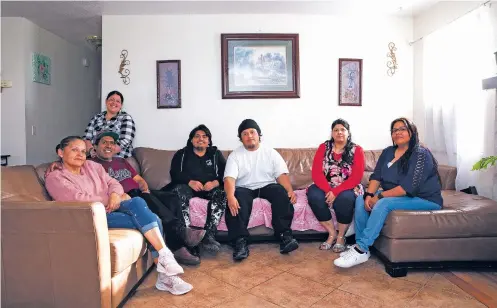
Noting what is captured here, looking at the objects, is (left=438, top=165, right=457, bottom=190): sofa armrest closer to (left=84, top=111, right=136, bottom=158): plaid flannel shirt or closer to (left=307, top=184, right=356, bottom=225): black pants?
(left=307, top=184, right=356, bottom=225): black pants

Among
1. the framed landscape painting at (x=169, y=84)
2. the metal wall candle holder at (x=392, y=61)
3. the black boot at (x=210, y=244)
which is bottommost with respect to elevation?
the black boot at (x=210, y=244)

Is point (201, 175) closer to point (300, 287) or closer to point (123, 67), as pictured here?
point (300, 287)

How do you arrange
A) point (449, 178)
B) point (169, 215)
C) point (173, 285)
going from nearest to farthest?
point (173, 285), point (169, 215), point (449, 178)

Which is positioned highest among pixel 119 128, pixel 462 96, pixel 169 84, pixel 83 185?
pixel 169 84

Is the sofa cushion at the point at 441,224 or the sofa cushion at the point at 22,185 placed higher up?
the sofa cushion at the point at 22,185

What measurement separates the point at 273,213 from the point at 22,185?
1.76m

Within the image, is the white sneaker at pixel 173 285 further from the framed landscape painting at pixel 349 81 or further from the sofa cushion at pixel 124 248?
the framed landscape painting at pixel 349 81

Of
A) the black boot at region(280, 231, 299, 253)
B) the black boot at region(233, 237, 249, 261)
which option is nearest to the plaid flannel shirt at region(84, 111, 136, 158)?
the black boot at region(233, 237, 249, 261)

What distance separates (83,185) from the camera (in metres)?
2.25

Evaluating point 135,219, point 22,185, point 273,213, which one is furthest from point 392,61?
point 22,185

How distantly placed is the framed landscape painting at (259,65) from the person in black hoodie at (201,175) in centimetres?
94

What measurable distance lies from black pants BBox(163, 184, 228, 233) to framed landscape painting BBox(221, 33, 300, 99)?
1.35 m

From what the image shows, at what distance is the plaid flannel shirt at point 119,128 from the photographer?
3525 millimetres

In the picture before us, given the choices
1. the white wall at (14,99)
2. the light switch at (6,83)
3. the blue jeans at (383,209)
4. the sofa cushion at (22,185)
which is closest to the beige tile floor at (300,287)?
the blue jeans at (383,209)
